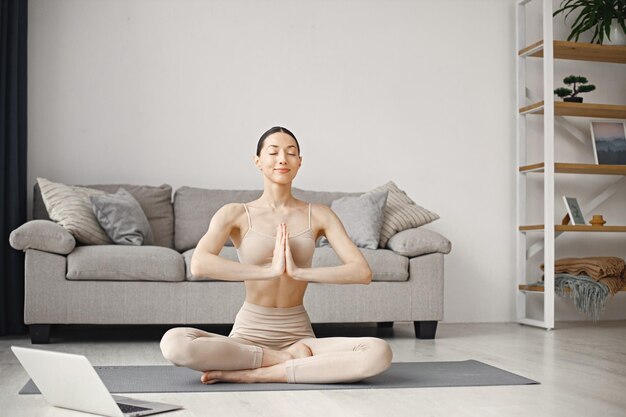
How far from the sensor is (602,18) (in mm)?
5531

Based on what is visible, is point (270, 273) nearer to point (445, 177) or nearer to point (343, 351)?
point (343, 351)

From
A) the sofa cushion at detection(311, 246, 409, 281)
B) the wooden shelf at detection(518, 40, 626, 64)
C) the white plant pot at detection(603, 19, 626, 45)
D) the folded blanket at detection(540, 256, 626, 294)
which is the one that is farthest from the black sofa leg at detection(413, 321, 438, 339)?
the white plant pot at detection(603, 19, 626, 45)

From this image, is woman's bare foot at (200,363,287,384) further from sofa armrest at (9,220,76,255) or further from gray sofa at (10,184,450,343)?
sofa armrest at (9,220,76,255)

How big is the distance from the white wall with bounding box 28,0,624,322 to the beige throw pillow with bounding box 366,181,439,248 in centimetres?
60

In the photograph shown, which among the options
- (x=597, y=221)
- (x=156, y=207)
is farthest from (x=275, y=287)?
(x=597, y=221)

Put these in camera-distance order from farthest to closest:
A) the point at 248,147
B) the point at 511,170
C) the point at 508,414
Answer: the point at 511,170 < the point at 248,147 < the point at 508,414

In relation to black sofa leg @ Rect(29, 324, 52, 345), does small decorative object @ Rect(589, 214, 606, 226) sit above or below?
above

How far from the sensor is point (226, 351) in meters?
2.67

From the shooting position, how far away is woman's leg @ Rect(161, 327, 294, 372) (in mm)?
2623

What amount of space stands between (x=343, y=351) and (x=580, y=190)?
3.62 m

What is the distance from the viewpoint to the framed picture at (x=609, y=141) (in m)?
→ 5.64

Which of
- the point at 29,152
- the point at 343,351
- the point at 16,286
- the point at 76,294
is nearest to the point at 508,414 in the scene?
the point at 343,351

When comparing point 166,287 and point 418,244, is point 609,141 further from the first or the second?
point 166,287

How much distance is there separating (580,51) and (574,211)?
1072 millimetres
